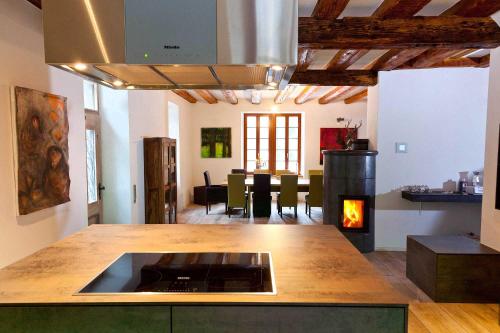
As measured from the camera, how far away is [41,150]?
8.68 ft

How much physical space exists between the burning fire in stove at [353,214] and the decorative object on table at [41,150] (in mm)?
3524

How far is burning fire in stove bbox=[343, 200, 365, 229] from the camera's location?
15.3 ft

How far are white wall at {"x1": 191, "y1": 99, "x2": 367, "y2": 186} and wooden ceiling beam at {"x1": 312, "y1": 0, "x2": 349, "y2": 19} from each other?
19.0ft

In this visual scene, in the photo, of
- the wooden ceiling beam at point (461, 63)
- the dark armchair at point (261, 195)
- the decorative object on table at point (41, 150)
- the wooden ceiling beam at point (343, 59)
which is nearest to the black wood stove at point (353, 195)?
the wooden ceiling beam at point (343, 59)

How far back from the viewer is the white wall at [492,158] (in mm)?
3076

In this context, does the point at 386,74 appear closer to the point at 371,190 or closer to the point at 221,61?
the point at 371,190

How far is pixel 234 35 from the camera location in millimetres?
1431

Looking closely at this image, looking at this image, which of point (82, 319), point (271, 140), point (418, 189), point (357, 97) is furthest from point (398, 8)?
point (271, 140)

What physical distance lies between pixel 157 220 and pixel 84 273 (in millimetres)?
3663

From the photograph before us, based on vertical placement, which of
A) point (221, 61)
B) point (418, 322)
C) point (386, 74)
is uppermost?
point (386, 74)

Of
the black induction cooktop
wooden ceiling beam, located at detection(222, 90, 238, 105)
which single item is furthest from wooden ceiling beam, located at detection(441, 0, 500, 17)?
wooden ceiling beam, located at detection(222, 90, 238, 105)

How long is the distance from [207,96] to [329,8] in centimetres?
504

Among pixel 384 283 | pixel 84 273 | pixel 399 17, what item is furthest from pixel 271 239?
pixel 399 17

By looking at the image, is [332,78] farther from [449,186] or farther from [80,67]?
[80,67]
